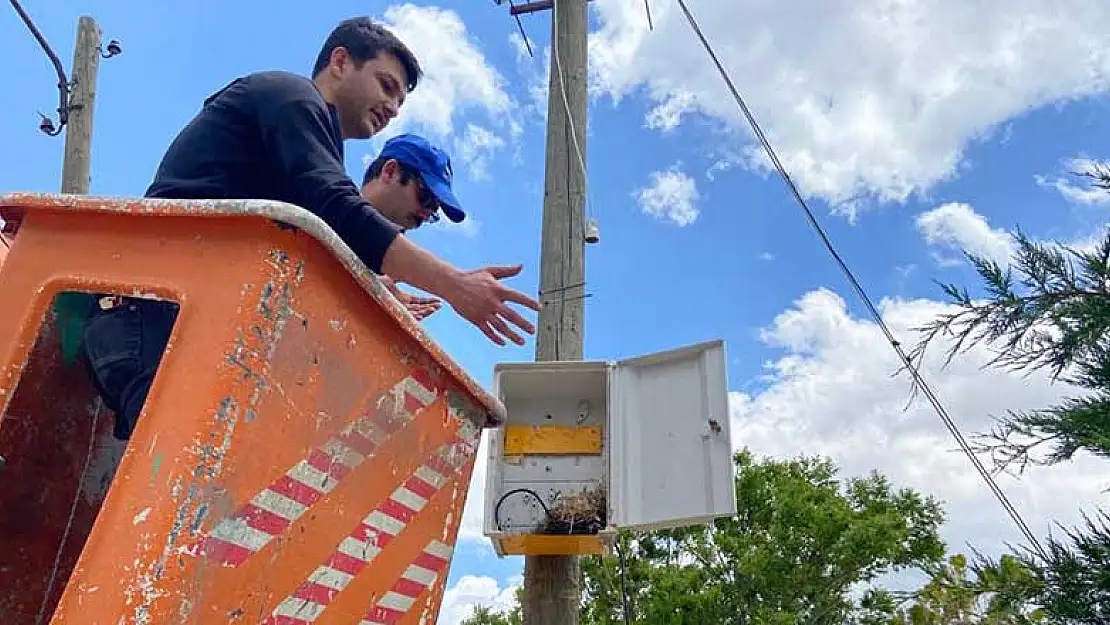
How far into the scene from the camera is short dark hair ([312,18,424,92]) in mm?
2045

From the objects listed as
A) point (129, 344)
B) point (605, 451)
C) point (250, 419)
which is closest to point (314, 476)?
point (250, 419)

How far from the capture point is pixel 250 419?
1225 mm

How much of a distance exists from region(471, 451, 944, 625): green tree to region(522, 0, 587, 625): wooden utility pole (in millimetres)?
14213

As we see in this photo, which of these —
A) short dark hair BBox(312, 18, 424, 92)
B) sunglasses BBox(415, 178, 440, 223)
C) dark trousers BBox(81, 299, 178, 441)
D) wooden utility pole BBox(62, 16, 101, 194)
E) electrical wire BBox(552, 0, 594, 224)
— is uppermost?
wooden utility pole BBox(62, 16, 101, 194)

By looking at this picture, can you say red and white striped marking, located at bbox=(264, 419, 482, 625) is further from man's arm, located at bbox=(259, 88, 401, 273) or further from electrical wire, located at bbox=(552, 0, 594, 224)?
electrical wire, located at bbox=(552, 0, 594, 224)

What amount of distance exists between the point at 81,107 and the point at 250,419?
24.5ft

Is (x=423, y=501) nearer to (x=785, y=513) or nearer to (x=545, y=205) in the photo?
(x=545, y=205)

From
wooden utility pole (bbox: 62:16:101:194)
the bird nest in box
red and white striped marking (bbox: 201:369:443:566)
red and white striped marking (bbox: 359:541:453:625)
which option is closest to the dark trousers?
red and white striped marking (bbox: 201:369:443:566)

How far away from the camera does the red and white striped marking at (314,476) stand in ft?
3.93

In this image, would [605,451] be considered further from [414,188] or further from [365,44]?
[365,44]

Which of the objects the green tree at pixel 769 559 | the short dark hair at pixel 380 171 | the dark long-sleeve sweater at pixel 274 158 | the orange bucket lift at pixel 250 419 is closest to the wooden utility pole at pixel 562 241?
the short dark hair at pixel 380 171

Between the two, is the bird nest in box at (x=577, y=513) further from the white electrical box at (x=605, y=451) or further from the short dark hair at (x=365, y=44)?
the short dark hair at (x=365, y=44)

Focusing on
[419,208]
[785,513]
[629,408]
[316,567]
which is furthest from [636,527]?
[785,513]

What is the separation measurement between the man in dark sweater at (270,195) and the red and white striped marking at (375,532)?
0.22 meters
